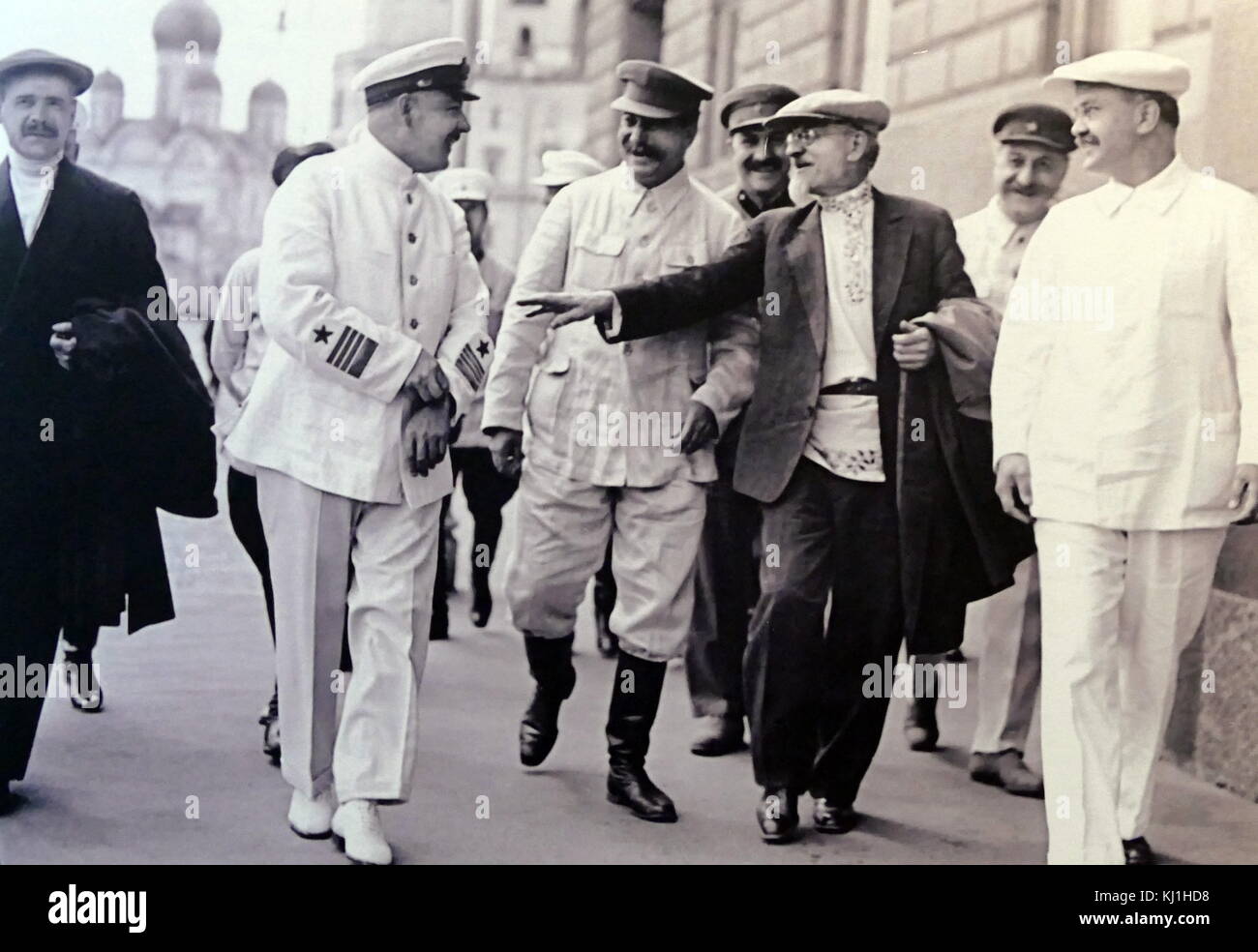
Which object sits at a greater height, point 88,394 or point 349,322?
point 349,322

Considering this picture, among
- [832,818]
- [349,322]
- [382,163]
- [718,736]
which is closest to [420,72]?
[382,163]

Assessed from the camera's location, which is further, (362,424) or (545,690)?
(545,690)

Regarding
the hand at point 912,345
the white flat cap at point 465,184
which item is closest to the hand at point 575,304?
the white flat cap at point 465,184

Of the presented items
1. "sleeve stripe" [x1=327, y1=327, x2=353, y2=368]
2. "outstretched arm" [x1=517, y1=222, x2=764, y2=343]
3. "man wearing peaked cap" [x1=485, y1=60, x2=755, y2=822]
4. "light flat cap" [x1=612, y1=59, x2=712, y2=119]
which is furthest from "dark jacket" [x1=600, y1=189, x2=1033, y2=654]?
"sleeve stripe" [x1=327, y1=327, x2=353, y2=368]

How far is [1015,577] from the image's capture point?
189 inches

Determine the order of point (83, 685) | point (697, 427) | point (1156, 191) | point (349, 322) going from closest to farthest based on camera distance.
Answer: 1. point (349, 322)
2. point (1156, 191)
3. point (697, 427)
4. point (83, 685)

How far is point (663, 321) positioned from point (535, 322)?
34 centimetres

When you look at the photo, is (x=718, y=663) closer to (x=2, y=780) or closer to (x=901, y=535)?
(x=901, y=535)

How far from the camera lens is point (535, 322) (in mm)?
4586

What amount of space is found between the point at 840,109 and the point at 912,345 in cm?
59

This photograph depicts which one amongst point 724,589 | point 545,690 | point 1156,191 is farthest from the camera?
point 724,589

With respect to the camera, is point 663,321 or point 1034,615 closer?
point 663,321

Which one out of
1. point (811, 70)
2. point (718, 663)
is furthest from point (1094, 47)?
point (718, 663)

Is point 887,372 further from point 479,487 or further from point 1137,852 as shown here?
point 479,487
